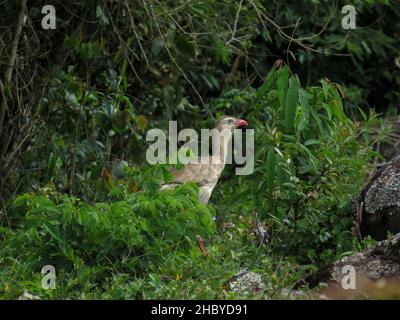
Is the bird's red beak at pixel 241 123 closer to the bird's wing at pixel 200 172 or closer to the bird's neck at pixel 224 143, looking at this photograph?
the bird's neck at pixel 224 143

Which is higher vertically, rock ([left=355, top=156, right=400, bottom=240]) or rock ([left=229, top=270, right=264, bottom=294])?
rock ([left=355, top=156, right=400, bottom=240])

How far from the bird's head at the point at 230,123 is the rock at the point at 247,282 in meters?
3.41

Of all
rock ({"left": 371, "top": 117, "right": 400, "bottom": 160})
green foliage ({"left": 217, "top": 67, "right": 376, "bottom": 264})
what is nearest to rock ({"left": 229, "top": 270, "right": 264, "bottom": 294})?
green foliage ({"left": 217, "top": 67, "right": 376, "bottom": 264})

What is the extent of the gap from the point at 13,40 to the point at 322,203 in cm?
→ 307

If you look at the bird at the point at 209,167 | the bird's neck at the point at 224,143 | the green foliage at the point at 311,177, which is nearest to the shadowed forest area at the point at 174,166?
the green foliage at the point at 311,177

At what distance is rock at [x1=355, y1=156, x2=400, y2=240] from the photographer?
22.2 feet

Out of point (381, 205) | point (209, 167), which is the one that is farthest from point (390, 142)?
point (381, 205)

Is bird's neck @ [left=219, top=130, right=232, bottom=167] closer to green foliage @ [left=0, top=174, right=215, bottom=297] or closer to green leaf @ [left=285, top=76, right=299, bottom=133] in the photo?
green leaf @ [left=285, top=76, right=299, bottom=133]

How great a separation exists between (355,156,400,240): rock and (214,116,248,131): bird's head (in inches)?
96.8

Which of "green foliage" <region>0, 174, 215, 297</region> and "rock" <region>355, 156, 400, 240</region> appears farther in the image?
"rock" <region>355, 156, 400, 240</region>

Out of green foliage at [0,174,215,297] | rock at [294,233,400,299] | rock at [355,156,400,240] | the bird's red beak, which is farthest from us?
the bird's red beak

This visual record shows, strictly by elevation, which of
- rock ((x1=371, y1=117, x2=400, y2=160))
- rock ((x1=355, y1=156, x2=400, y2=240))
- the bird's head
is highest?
the bird's head

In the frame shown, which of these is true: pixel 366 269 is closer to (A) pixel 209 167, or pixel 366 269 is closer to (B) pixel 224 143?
(A) pixel 209 167

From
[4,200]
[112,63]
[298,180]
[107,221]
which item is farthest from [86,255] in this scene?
[112,63]
